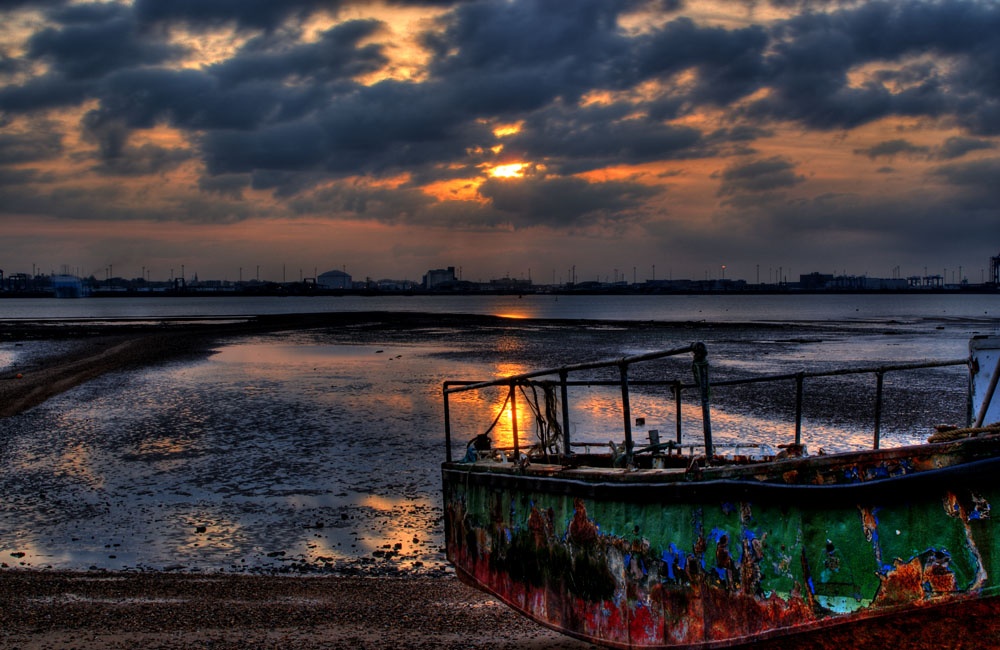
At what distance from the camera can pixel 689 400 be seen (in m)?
21.8

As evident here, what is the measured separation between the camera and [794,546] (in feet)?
16.4

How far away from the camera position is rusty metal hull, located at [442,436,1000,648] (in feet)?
15.8

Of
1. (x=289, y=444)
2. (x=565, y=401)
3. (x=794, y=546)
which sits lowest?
(x=289, y=444)

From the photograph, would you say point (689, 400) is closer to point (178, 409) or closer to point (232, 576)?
point (178, 409)

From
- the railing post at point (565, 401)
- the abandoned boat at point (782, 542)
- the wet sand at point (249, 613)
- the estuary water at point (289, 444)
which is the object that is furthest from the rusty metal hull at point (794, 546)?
the estuary water at point (289, 444)

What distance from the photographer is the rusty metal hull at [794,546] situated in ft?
15.8

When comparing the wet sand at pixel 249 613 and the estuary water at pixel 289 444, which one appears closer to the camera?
the wet sand at pixel 249 613

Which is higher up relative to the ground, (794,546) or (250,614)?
(794,546)

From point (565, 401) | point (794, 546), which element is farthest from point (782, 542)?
point (565, 401)

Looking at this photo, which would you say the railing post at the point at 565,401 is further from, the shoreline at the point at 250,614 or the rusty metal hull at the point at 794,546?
the shoreline at the point at 250,614

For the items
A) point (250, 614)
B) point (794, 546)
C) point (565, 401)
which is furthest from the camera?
point (250, 614)

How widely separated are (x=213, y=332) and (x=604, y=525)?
54.3 m

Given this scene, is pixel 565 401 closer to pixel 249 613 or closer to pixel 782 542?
pixel 782 542

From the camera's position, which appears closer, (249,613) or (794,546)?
(794,546)
